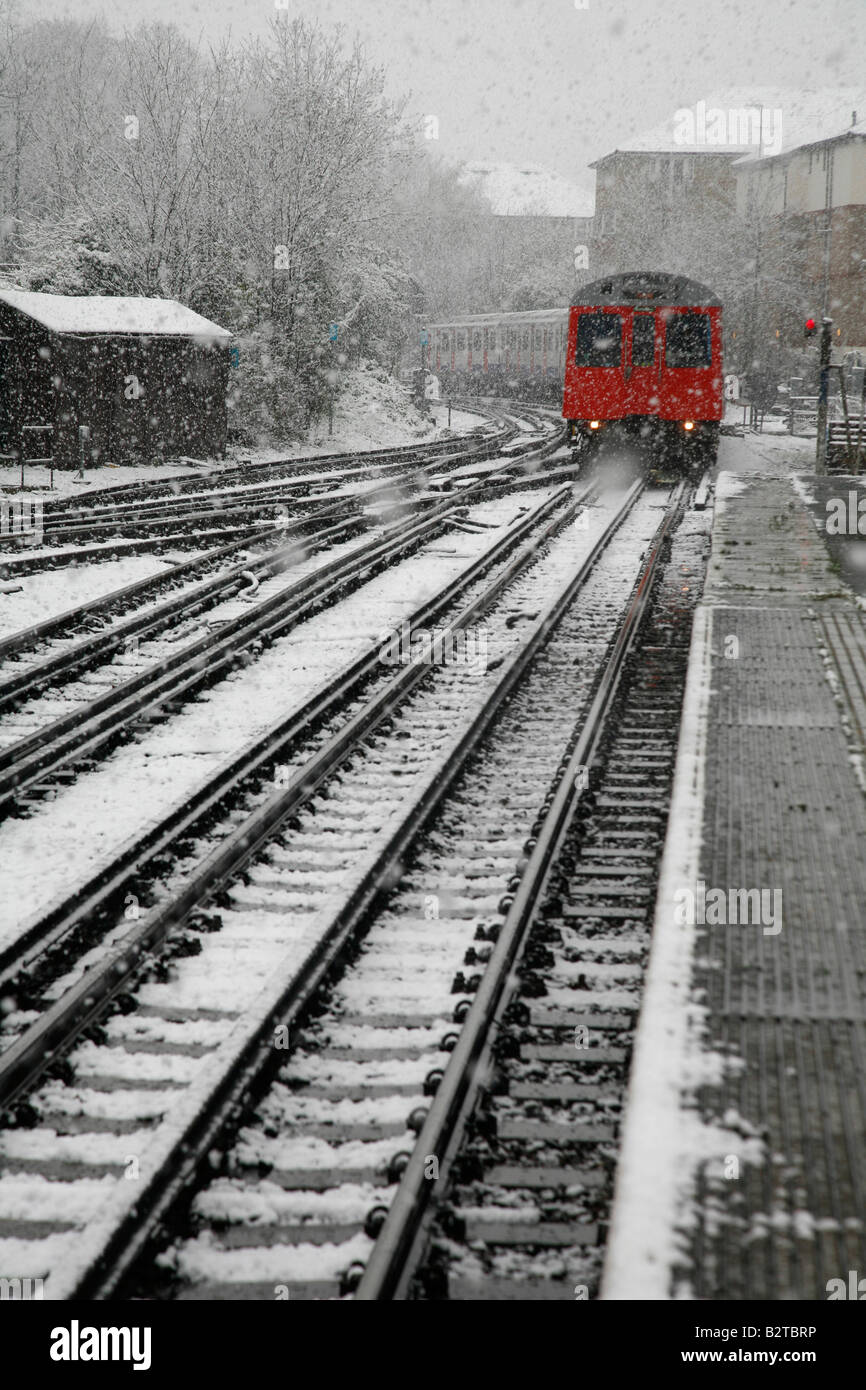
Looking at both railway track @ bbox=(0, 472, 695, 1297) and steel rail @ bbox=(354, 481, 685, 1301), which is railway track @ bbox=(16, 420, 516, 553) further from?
steel rail @ bbox=(354, 481, 685, 1301)

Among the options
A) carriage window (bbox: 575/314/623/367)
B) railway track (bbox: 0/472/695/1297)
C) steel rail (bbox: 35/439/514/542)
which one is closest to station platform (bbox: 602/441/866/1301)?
railway track (bbox: 0/472/695/1297)

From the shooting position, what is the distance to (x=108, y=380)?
22.7 meters

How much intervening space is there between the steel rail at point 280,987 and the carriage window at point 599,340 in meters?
13.4

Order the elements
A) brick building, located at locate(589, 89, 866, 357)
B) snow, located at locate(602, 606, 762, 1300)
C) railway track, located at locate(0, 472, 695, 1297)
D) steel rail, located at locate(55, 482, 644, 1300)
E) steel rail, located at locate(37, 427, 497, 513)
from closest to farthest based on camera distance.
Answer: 1. snow, located at locate(602, 606, 762, 1300)
2. steel rail, located at locate(55, 482, 644, 1300)
3. railway track, located at locate(0, 472, 695, 1297)
4. steel rail, located at locate(37, 427, 497, 513)
5. brick building, located at locate(589, 89, 866, 357)

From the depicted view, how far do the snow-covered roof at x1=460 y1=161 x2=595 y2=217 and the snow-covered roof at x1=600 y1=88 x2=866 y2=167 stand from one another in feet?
109

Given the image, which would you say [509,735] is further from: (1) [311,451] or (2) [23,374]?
(1) [311,451]

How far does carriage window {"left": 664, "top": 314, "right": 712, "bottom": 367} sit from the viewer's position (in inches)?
834

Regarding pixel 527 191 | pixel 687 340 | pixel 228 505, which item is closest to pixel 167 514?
pixel 228 505

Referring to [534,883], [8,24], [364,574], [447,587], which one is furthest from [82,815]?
[8,24]

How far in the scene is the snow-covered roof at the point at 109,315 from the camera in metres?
21.8

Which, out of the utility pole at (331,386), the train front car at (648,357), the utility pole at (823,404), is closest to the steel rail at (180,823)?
the train front car at (648,357)

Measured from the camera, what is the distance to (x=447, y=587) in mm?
12531

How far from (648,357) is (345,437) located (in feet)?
42.9

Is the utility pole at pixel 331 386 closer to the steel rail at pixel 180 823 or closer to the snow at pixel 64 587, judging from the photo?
the snow at pixel 64 587
